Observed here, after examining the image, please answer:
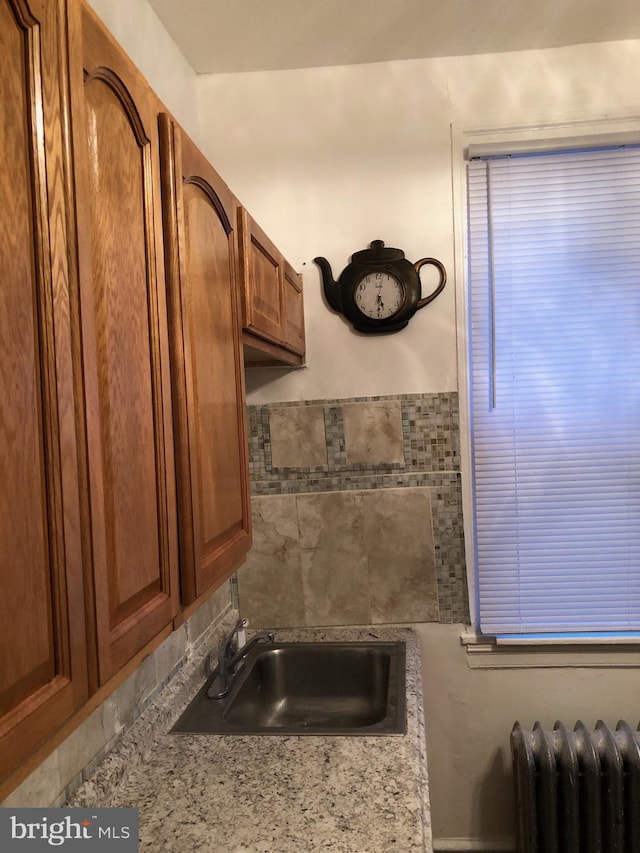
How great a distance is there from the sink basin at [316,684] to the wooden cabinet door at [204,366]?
668 millimetres

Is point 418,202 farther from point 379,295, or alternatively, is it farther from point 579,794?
point 579,794

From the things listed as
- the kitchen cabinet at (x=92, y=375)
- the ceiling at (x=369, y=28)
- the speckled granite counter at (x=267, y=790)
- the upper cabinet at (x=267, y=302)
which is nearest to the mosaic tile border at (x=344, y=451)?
the upper cabinet at (x=267, y=302)

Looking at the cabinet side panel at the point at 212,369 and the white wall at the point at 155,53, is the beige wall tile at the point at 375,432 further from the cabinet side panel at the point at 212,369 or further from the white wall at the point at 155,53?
the white wall at the point at 155,53

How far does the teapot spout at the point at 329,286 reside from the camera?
2.28 metres

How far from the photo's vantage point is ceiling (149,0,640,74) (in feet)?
6.46

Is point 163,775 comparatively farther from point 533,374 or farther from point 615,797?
point 533,374

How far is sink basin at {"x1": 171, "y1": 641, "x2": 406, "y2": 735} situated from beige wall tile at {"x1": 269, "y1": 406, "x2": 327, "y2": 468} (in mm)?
604

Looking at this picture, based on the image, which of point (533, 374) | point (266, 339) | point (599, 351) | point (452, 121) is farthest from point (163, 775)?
point (452, 121)

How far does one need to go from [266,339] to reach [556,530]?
120 cm

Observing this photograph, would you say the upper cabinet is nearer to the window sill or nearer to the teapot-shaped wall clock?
the teapot-shaped wall clock

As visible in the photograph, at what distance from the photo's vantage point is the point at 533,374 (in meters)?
2.24

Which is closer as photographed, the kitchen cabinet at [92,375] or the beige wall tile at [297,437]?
the kitchen cabinet at [92,375]

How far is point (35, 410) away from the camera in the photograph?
66cm

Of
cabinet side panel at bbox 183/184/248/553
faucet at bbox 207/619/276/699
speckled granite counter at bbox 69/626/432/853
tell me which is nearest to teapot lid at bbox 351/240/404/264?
cabinet side panel at bbox 183/184/248/553
